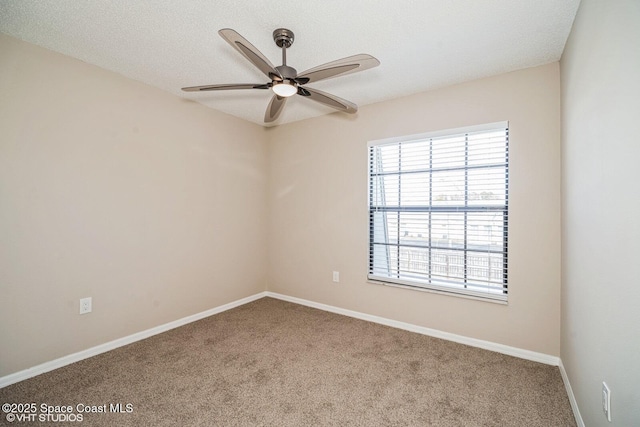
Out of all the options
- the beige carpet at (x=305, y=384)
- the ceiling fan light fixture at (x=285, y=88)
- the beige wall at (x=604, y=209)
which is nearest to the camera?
the beige wall at (x=604, y=209)

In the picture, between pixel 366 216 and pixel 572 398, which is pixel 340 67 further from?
pixel 572 398

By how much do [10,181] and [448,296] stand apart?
12.3ft

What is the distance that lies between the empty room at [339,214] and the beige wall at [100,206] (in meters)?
0.02

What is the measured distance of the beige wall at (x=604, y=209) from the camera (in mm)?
1039

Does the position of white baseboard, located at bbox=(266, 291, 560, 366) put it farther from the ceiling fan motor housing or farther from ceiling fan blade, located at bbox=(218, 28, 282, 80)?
the ceiling fan motor housing

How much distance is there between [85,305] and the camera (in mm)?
2398

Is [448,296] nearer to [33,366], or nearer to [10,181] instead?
[33,366]

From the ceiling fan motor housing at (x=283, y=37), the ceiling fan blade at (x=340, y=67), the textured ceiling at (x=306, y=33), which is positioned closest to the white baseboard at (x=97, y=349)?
the textured ceiling at (x=306, y=33)

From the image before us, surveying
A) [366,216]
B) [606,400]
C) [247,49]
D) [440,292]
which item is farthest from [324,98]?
[606,400]

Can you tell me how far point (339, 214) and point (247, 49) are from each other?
224 centimetres

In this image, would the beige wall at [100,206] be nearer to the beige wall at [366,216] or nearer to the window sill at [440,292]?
the beige wall at [366,216]

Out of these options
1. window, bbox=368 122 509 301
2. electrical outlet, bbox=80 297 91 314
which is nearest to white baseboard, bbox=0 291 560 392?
electrical outlet, bbox=80 297 91 314

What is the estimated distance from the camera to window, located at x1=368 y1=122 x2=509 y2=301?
2580 mm

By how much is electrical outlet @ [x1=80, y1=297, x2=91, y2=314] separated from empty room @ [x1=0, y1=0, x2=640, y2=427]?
3cm
